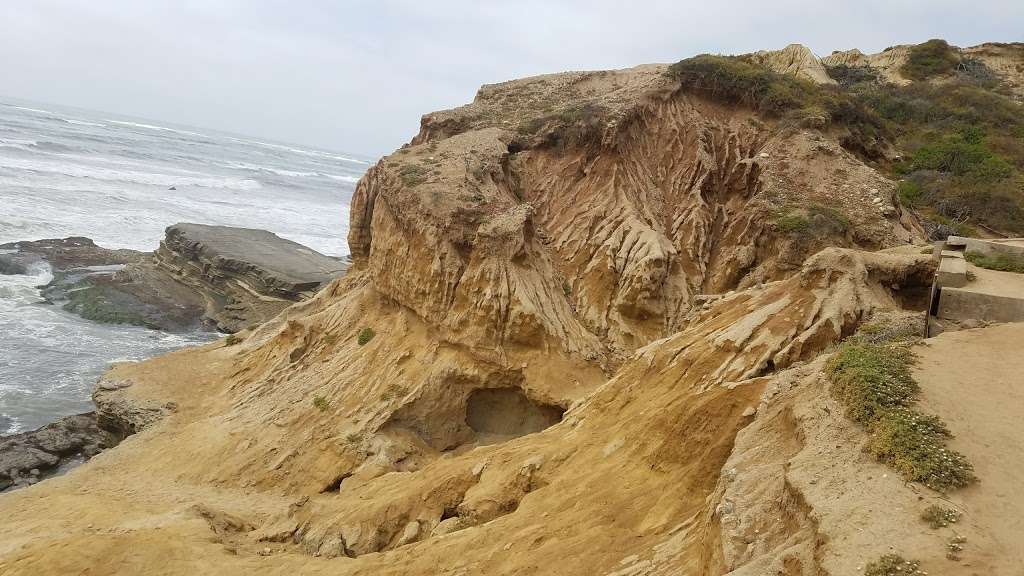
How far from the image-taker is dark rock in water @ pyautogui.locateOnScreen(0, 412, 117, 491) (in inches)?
658

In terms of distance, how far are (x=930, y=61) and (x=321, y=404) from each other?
1279 inches

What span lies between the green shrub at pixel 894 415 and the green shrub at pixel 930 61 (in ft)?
99.2

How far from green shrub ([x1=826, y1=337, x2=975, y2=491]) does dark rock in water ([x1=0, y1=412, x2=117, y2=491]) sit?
19.1m

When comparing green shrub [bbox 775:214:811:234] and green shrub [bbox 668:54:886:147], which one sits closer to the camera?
green shrub [bbox 775:214:811:234]

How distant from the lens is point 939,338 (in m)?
7.23

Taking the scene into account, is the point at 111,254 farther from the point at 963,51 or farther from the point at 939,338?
the point at 963,51

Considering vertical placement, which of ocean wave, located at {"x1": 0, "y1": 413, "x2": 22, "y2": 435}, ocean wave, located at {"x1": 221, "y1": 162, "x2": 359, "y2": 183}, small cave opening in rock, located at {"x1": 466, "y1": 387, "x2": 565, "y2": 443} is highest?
ocean wave, located at {"x1": 221, "y1": 162, "x2": 359, "y2": 183}

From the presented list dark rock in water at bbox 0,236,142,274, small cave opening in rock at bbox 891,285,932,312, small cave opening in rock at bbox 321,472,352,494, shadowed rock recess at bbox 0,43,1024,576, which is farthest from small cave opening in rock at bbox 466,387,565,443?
dark rock in water at bbox 0,236,142,274

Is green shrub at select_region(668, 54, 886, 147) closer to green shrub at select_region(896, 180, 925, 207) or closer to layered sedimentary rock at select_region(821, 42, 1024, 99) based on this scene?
green shrub at select_region(896, 180, 925, 207)

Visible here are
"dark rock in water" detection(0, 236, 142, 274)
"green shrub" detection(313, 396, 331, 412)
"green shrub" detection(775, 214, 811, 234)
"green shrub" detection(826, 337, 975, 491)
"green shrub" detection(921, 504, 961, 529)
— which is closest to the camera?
"green shrub" detection(921, 504, 961, 529)

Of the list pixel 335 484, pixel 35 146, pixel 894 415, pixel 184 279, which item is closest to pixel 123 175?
pixel 35 146

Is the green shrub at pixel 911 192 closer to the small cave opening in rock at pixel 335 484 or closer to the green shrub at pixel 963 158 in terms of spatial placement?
the green shrub at pixel 963 158

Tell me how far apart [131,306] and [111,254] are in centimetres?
792

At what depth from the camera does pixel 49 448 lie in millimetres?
17812
